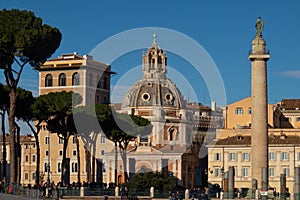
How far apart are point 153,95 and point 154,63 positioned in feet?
30.0

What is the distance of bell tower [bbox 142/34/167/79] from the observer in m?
131

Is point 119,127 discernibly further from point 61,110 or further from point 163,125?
point 163,125

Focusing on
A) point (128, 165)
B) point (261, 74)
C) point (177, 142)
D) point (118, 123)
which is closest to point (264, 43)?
point (261, 74)

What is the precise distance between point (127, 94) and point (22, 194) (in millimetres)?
83363

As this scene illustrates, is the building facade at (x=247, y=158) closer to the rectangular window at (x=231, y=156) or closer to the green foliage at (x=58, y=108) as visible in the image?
the rectangular window at (x=231, y=156)

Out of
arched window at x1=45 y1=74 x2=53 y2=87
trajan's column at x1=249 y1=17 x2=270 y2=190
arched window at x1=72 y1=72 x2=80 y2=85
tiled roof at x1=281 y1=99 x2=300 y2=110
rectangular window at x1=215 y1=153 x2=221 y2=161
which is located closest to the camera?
trajan's column at x1=249 y1=17 x2=270 y2=190

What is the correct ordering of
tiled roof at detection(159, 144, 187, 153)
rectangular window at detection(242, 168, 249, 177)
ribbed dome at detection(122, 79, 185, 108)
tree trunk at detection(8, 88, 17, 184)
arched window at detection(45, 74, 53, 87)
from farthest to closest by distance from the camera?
ribbed dome at detection(122, 79, 185, 108) < tiled roof at detection(159, 144, 187, 153) < arched window at detection(45, 74, 53, 87) < rectangular window at detection(242, 168, 249, 177) < tree trunk at detection(8, 88, 17, 184)

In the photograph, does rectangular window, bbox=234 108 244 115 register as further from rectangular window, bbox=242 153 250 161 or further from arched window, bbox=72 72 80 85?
arched window, bbox=72 72 80 85

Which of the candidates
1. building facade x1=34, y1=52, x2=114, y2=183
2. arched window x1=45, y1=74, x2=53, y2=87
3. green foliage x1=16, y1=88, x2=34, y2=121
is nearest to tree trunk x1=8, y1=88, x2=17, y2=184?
green foliage x1=16, y1=88, x2=34, y2=121

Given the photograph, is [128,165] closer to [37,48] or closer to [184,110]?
[184,110]

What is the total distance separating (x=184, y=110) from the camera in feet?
412

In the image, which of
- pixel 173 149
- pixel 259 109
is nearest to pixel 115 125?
pixel 259 109

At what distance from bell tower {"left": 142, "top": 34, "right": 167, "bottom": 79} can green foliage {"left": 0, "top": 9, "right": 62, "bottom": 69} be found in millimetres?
80158

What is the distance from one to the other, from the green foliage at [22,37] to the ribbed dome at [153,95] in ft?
243
